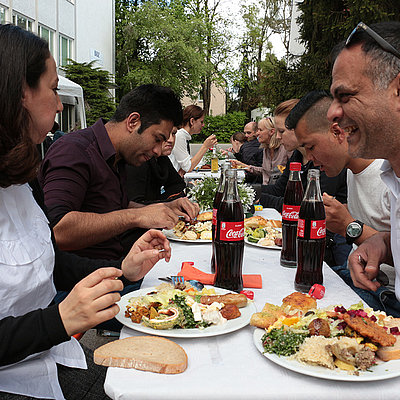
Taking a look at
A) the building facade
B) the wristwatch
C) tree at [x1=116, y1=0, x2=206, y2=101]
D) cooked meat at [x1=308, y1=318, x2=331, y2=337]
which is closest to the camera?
cooked meat at [x1=308, y1=318, x2=331, y2=337]

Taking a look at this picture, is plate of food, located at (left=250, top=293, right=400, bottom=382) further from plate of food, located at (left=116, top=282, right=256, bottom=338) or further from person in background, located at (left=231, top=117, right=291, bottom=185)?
person in background, located at (left=231, top=117, right=291, bottom=185)

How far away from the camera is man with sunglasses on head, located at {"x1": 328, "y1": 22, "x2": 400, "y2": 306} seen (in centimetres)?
170

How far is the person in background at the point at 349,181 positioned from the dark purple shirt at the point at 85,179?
137cm

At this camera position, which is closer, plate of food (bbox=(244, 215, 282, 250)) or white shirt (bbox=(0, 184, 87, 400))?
white shirt (bbox=(0, 184, 87, 400))

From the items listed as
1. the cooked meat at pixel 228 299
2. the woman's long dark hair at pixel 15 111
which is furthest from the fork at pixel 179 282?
the woman's long dark hair at pixel 15 111

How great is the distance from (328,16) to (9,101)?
33.9ft

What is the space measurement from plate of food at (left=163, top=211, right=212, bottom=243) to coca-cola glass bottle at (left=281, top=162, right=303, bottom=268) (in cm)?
58

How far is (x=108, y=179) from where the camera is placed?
290 centimetres

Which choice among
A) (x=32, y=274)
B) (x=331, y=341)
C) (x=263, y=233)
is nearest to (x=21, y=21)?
(x=263, y=233)

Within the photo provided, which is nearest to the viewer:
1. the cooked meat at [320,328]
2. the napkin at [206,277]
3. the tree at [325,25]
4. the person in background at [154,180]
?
the cooked meat at [320,328]

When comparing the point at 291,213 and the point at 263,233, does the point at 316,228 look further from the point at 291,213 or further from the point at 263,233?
the point at 263,233

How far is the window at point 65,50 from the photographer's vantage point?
64.8 feet

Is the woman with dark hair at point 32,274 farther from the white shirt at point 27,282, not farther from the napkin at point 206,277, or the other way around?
the napkin at point 206,277

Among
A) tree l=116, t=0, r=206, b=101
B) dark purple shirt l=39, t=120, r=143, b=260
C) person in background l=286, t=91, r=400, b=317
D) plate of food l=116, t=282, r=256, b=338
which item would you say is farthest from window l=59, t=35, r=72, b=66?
plate of food l=116, t=282, r=256, b=338
